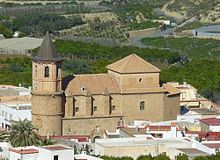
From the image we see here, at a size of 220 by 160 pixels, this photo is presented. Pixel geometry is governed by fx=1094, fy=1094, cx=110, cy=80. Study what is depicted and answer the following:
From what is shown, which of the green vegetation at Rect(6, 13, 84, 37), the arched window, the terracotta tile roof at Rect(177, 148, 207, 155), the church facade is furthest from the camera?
the green vegetation at Rect(6, 13, 84, 37)

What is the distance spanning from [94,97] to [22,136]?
8.83 metres

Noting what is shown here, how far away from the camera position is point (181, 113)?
2377 inches

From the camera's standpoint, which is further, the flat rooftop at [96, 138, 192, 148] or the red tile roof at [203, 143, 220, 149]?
the red tile roof at [203, 143, 220, 149]

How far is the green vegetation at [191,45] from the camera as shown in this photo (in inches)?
4313

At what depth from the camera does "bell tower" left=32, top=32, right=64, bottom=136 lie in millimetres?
55906

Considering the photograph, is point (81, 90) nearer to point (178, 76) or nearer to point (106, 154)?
point (106, 154)

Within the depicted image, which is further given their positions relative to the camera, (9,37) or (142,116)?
(9,37)

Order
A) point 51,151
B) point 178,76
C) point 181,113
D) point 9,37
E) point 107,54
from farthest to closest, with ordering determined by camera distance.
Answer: point 9,37
point 107,54
point 178,76
point 181,113
point 51,151

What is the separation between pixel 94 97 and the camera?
188 ft

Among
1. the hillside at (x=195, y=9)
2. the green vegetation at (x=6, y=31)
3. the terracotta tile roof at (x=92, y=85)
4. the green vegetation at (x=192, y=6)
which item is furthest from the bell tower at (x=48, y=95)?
the green vegetation at (x=192, y=6)

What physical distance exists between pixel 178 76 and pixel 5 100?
64.2 ft

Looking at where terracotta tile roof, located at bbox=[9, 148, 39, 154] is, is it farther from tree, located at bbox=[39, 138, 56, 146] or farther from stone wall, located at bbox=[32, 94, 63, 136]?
stone wall, located at bbox=[32, 94, 63, 136]

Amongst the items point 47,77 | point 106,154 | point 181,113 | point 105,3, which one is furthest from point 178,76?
point 105,3

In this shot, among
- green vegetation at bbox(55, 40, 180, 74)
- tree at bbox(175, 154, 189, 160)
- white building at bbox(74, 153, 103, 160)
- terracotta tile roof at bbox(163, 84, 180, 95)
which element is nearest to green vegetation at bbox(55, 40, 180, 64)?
green vegetation at bbox(55, 40, 180, 74)
